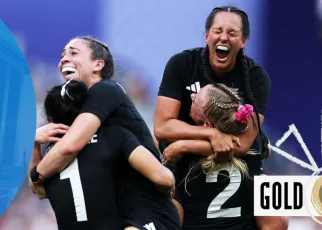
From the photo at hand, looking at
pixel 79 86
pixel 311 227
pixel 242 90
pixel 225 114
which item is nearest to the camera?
pixel 79 86

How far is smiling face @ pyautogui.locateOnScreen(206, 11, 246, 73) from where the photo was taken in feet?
10.4

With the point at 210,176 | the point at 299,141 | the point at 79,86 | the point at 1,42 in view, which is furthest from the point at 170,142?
the point at 1,42

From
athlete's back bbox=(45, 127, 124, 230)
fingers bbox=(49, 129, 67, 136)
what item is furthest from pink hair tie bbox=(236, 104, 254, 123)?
fingers bbox=(49, 129, 67, 136)

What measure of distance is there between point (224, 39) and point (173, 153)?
0.55m

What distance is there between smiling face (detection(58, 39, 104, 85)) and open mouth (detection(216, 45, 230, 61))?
60 cm

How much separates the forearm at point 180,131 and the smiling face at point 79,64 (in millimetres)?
443

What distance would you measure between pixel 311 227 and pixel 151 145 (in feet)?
5.12

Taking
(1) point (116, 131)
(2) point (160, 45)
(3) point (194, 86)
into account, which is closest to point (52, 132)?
(1) point (116, 131)

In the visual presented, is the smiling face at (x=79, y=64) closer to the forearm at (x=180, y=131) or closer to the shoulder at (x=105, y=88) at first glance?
the shoulder at (x=105, y=88)

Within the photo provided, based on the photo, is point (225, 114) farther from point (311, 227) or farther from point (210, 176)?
point (311, 227)

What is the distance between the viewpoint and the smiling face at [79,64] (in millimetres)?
2789

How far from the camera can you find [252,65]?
3.22 meters

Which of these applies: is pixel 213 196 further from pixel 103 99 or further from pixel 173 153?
pixel 103 99

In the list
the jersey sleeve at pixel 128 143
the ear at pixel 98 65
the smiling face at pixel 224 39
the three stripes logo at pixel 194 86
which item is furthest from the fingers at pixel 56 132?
the smiling face at pixel 224 39
